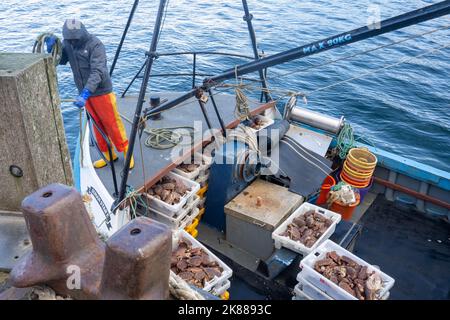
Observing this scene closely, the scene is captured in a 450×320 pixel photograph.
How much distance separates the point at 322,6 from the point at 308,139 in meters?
19.1

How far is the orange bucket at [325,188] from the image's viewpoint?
20.7 ft

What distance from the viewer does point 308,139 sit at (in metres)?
7.15

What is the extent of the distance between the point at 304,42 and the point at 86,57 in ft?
45.4

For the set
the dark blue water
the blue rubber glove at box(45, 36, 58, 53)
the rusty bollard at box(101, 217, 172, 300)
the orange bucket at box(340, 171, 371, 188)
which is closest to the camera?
the rusty bollard at box(101, 217, 172, 300)

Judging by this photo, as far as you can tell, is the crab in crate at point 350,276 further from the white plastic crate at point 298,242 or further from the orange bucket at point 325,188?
the orange bucket at point 325,188

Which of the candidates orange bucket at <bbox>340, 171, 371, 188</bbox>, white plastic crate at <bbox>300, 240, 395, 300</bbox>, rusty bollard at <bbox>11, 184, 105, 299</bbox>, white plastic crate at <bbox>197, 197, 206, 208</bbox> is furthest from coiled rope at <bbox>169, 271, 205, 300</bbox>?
orange bucket at <bbox>340, 171, 371, 188</bbox>

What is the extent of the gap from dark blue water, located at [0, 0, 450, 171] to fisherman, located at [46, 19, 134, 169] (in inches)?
225

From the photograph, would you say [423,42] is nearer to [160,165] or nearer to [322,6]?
[322,6]

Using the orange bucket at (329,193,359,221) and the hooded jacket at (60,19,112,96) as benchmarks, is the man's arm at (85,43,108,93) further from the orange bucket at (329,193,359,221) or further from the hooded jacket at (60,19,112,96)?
the orange bucket at (329,193,359,221)

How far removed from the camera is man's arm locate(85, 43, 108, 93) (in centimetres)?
523

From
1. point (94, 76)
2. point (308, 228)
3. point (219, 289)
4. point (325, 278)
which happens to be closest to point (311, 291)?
point (325, 278)
